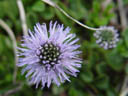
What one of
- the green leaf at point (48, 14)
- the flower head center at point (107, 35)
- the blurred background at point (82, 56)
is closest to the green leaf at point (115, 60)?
the blurred background at point (82, 56)

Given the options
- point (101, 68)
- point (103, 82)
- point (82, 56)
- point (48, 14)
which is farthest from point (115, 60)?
point (48, 14)

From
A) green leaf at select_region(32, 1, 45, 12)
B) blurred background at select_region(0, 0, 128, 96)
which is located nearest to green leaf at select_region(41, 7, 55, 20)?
blurred background at select_region(0, 0, 128, 96)

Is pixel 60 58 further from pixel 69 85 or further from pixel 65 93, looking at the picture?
pixel 65 93

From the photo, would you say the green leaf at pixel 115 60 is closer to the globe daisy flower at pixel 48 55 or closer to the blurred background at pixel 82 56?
the blurred background at pixel 82 56

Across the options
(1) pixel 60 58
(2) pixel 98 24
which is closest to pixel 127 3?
(2) pixel 98 24

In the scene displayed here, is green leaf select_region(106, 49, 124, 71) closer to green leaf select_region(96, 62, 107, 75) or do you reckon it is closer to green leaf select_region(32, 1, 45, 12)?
green leaf select_region(96, 62, 107, 75)
